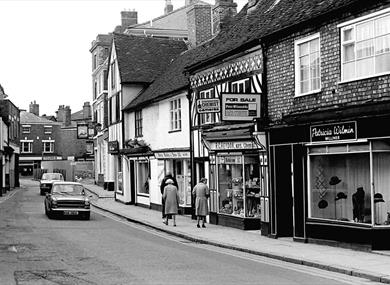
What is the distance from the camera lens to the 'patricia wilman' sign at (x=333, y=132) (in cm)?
1591

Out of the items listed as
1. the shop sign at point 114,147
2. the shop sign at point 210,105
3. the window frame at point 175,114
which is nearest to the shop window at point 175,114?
the window frame at point 175,114

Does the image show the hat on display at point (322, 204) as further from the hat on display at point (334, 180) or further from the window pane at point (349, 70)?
the window pane at point (349, 70)

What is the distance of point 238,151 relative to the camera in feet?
73.0

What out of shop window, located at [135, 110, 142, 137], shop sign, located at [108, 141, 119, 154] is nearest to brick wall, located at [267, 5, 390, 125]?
shop window, located at [135, 110, 142, 137]

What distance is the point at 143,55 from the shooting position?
136 ft

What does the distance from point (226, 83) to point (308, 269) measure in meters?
11.0

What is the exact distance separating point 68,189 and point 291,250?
47.4 feet

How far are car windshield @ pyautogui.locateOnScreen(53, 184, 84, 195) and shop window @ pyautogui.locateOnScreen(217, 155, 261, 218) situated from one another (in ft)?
24.3

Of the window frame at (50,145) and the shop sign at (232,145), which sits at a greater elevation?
the window frame at (50,145)

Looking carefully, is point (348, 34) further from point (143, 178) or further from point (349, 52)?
point (143, 178)

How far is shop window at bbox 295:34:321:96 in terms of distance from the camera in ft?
57.9

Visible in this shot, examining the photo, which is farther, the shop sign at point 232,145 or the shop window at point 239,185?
the shop window at point 239,185

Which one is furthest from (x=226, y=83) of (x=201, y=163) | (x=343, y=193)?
(x=343, y=193)

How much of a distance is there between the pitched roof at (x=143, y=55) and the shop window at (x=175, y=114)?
912 centimetres
